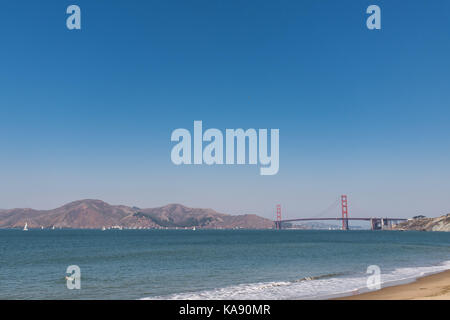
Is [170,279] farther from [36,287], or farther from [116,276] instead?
[36,287]

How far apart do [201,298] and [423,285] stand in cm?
1229

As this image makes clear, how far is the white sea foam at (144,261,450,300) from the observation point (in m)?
17.1

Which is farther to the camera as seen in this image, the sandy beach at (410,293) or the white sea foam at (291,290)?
the white sea foam at (291,290)

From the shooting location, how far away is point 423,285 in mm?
19094

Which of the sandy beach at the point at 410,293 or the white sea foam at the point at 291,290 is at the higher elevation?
the sandy beach at the point at 410,293

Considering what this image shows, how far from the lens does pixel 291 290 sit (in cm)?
1880

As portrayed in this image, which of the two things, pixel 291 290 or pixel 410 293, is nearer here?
pixel 410 293

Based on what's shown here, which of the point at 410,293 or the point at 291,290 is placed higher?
the point at 410,293

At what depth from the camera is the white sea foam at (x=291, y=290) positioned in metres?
17.1
